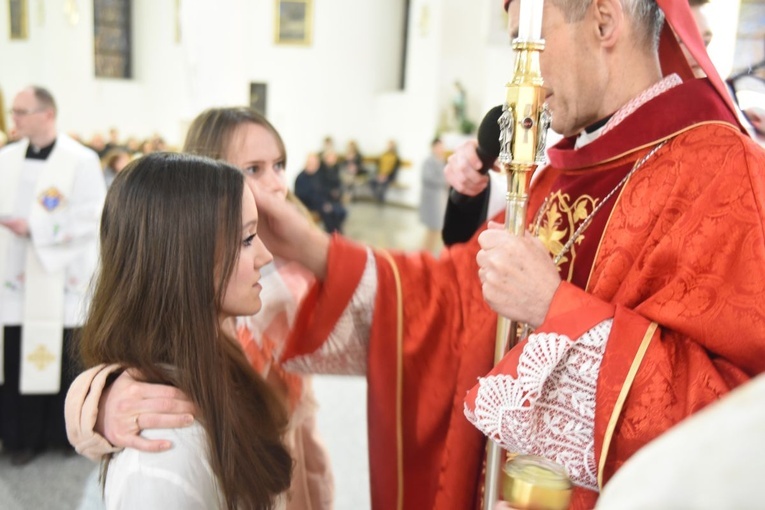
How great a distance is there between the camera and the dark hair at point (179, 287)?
4.42 feet

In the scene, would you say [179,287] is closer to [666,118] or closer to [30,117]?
[666,118]

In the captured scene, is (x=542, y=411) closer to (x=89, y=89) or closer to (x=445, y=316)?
(x=445, y=316)

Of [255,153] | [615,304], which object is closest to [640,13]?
[615,304]

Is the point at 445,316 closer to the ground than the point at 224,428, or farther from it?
farther from it

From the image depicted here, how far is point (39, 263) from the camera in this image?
13.2ft

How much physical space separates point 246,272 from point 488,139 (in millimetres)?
675

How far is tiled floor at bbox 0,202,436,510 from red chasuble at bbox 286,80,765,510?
2.03 metres

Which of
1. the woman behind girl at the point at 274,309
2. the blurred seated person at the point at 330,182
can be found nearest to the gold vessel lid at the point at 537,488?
the woman behind girl at the point at 274,309

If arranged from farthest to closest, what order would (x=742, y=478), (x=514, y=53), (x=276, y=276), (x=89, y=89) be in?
(x=89, y=89), (x=276, y=276), (x=514, y=53), (x=742, y=478)

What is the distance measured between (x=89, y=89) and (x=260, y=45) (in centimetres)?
397

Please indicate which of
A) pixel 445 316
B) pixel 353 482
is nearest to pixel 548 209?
pixel 445 316

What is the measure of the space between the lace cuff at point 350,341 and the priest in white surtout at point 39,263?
8.66 feet

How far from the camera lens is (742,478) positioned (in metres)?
0.34

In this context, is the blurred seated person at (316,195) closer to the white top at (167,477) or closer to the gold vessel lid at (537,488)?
the white top at (167,477)
